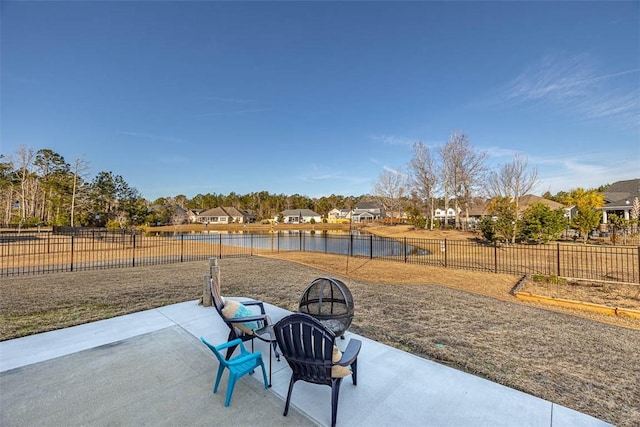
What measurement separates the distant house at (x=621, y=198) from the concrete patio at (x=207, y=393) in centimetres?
3887

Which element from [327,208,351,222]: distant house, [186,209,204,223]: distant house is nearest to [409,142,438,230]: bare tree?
[327,208,351,222]: distant house

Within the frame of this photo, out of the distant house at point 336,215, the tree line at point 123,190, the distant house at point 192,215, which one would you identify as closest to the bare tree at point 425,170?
the tree line at point 123,190

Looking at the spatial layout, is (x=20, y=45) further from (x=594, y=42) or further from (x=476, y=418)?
(x=594, y=42)

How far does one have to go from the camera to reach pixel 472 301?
19.3 ft

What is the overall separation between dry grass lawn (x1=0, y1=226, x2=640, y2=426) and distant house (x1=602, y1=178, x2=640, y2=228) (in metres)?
32.9

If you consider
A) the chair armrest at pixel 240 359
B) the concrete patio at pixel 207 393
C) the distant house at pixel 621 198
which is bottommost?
the concrete patio at pixel 207 393

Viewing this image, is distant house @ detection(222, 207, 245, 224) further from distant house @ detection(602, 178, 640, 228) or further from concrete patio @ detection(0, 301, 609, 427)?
concrete patio @ detection(0, 301, 609, 427)

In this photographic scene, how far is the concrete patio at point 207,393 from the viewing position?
2.18 metres

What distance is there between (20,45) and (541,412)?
630 inches

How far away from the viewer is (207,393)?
2.50 meters

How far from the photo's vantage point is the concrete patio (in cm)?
218

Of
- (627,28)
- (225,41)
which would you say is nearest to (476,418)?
(627,28)

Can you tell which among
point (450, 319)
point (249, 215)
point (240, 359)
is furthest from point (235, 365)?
point (249, 215)

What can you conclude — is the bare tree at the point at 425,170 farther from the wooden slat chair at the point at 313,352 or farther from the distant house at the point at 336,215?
the distant house at the point at 336,215
